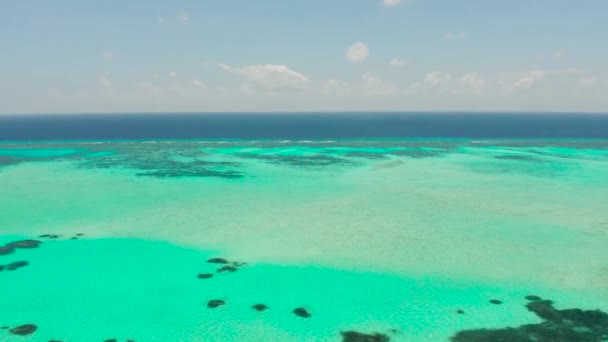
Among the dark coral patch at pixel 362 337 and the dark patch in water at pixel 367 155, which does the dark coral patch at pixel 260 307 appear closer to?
the dark coral patch at pixel 362 337

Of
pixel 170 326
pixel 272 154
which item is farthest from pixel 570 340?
pixel 272 154

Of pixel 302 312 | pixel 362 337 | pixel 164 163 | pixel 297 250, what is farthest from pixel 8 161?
pixel 362 337

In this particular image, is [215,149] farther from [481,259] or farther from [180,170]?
[481,259]

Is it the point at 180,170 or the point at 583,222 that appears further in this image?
the point at 180,170

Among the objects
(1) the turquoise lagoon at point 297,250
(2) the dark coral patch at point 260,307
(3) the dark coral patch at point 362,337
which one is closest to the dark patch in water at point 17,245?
(1) the turquoise lagoon at point 297,250

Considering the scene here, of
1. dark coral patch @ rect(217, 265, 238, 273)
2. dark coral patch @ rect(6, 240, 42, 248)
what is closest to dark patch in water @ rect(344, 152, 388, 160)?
dark coral patch @ rect(217, 265, 238, 273)

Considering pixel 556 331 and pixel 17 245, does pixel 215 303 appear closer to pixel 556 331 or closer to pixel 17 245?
pixel 556 331
